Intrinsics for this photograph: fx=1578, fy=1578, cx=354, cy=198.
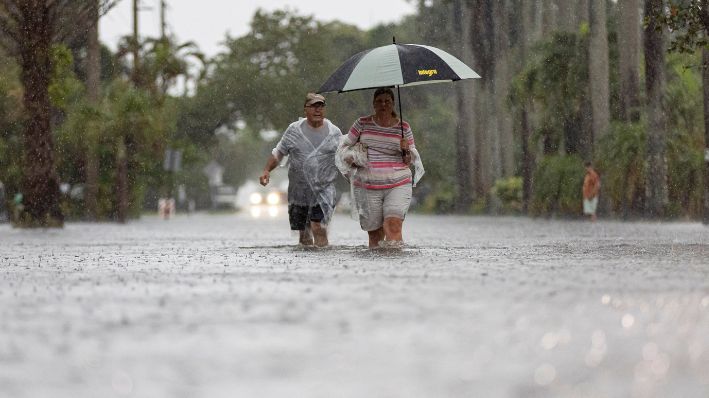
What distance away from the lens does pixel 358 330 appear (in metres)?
7.86

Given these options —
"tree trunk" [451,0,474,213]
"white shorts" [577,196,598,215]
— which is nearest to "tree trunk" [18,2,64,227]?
"white shorts" [577,196,598,215]

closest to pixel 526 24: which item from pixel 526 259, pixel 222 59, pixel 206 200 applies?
pixel 222 59

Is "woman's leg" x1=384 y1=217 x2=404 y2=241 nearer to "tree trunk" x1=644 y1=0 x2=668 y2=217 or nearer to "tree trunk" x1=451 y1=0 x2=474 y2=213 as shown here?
"tree trunk" x1=644 y1=0 x2=668 y2=217

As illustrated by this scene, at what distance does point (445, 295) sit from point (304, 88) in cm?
6382

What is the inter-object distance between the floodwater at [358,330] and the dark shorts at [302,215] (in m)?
3.26

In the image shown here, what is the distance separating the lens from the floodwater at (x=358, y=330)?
602 centimetres

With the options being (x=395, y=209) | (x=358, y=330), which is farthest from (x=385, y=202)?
(x=358, y=330)

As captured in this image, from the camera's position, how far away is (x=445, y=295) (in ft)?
33.2

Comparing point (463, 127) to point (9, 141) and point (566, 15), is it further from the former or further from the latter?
point (9, 141)

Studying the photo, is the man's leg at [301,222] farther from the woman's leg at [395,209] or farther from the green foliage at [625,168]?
the green foliage at [625,168]

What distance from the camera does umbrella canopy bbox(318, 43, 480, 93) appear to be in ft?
52.2

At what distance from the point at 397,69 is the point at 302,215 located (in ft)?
8.47

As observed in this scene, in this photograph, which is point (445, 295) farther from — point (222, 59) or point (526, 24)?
point (222, 59)

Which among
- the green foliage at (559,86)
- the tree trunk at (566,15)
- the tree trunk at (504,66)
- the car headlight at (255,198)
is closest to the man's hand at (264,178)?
the green foliage at (559,86)
